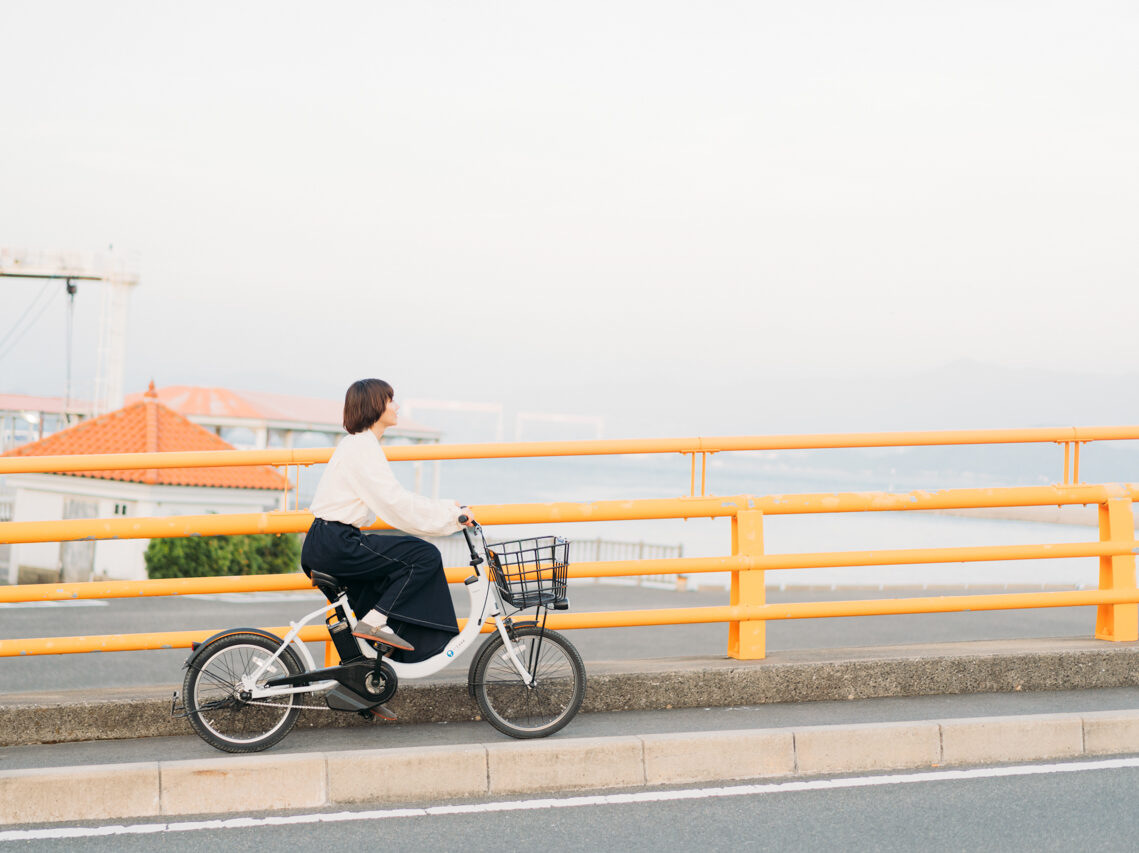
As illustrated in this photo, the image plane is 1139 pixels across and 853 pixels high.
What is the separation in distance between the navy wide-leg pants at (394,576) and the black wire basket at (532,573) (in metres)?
0.28

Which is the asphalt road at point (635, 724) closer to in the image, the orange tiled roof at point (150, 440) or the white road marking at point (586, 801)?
the white road marking at point (586, 801)

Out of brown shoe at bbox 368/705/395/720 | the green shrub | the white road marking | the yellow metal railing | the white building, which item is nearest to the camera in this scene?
the white road marking

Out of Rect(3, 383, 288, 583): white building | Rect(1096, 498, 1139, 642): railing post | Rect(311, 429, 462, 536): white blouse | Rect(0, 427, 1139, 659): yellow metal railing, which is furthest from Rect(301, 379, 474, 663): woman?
Rect(3, 383, 288, 583): white building

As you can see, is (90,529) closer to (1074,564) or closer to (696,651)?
(696,651)

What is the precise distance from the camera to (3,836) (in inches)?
164

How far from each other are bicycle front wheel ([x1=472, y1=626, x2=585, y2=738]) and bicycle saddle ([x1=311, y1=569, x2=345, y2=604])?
2.37 ft

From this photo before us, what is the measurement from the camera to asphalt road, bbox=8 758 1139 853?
4.12 m

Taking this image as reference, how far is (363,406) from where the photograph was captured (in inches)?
197

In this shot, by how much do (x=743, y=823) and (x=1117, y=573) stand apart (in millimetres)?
3358

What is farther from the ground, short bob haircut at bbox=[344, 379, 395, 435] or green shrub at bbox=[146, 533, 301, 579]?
short bob haircut at bbox=[344, 379, 395, 435]

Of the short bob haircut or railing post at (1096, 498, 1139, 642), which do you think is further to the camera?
railing post at (1096, 498, 1139, 642)

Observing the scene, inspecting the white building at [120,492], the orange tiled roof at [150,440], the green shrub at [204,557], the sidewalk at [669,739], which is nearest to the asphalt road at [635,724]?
the sidewalk at [669,739]

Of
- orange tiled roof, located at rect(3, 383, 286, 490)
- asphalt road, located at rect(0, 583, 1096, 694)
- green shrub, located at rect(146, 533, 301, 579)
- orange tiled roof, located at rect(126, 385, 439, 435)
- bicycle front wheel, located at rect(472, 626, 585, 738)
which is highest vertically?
orange tiled roof, located at rect(126, 385, 439, 435)

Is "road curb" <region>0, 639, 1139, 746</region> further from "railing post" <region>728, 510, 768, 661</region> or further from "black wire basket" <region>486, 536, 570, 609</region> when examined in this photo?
"black wire basket" <region>486, 536, 570, 609</region>
